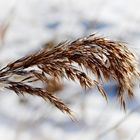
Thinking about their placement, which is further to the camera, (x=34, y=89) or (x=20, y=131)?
(x=20, y=131)

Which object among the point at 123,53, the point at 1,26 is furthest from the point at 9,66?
the point at 1,26

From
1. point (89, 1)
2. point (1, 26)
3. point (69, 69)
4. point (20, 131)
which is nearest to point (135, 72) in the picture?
point (69, 69)

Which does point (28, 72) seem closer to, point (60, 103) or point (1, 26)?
point (60, 103)

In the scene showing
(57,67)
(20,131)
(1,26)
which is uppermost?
(1,26)

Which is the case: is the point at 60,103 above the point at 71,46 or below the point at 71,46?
below

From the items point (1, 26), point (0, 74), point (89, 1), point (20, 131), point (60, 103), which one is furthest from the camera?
point (89, 1)

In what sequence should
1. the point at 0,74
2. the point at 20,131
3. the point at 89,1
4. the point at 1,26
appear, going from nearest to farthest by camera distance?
1. the point at 0,74
2. the point at 1,26
3. the point at 20,131
4. the point at 89,1

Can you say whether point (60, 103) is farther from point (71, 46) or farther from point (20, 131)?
point (20, 131)
